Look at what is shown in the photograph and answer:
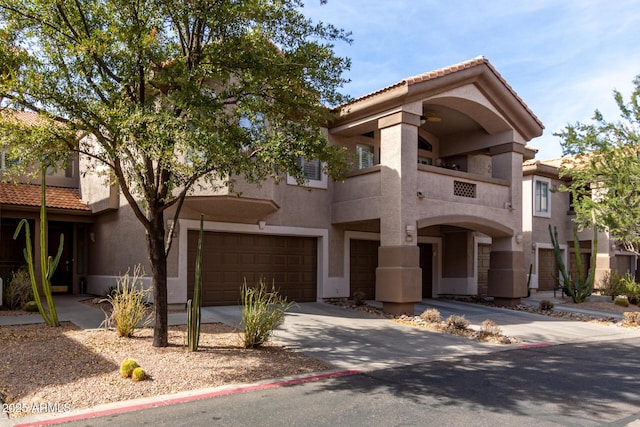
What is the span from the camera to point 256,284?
52.9ft

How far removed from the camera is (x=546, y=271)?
2541 centimetres

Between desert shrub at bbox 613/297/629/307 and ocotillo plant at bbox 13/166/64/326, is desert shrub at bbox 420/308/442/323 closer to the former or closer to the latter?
ocotillo plant at bbox 13/166/64/326

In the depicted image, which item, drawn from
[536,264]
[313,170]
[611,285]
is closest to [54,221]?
[313,170]

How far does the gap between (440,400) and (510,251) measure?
39.8ft

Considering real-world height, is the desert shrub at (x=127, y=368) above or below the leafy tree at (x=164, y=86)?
below

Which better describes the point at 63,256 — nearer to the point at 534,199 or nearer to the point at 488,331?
the point at 488,331

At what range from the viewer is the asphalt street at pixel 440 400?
6480mm

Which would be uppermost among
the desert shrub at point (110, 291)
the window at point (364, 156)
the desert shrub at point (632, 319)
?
the window at point (364, 156)

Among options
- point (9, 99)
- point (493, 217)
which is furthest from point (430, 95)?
point (9, 99)

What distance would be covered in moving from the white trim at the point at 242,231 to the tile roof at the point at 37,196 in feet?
17.0

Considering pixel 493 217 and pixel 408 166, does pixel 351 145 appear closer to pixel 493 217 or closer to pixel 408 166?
pixel 408 166

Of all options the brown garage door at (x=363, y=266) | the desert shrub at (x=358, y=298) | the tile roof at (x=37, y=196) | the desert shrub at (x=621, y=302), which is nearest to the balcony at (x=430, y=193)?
the brown garage door at (x=363, y=266)

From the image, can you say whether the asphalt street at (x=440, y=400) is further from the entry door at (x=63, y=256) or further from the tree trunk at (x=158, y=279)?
the entry door at (x=63, y=256)

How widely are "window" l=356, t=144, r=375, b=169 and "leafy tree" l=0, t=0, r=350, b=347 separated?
7541 millimetres
